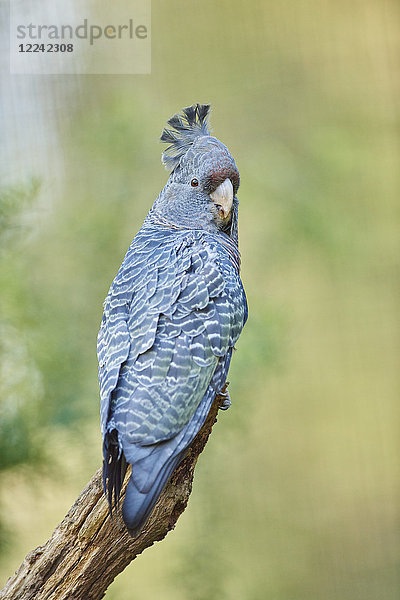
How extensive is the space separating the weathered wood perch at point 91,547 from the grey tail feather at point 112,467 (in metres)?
0.06

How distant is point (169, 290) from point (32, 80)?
1.16m

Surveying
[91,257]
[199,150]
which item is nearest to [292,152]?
[91,257]

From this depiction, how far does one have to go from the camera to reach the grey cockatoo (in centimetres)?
97

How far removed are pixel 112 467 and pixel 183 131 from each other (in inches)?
30.0

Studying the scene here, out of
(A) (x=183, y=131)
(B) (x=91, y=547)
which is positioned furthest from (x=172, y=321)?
(A) (x=183, y=131)

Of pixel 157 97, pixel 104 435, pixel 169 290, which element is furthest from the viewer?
pixel 157 97

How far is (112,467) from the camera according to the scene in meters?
0.98

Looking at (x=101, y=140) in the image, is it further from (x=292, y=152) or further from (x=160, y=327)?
(x=160, y=327)

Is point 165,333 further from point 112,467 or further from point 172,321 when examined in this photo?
point 112,467

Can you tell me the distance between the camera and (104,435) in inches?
38.9

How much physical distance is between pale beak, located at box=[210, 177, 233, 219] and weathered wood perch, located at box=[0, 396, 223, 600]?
1.50ft

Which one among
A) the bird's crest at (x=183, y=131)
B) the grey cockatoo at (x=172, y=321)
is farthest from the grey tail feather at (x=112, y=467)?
the bird's crest at (x=183, y=131)

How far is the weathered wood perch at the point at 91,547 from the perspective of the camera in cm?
105

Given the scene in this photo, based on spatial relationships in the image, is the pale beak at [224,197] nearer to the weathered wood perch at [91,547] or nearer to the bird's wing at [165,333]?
the bird's wing at [165,333]
